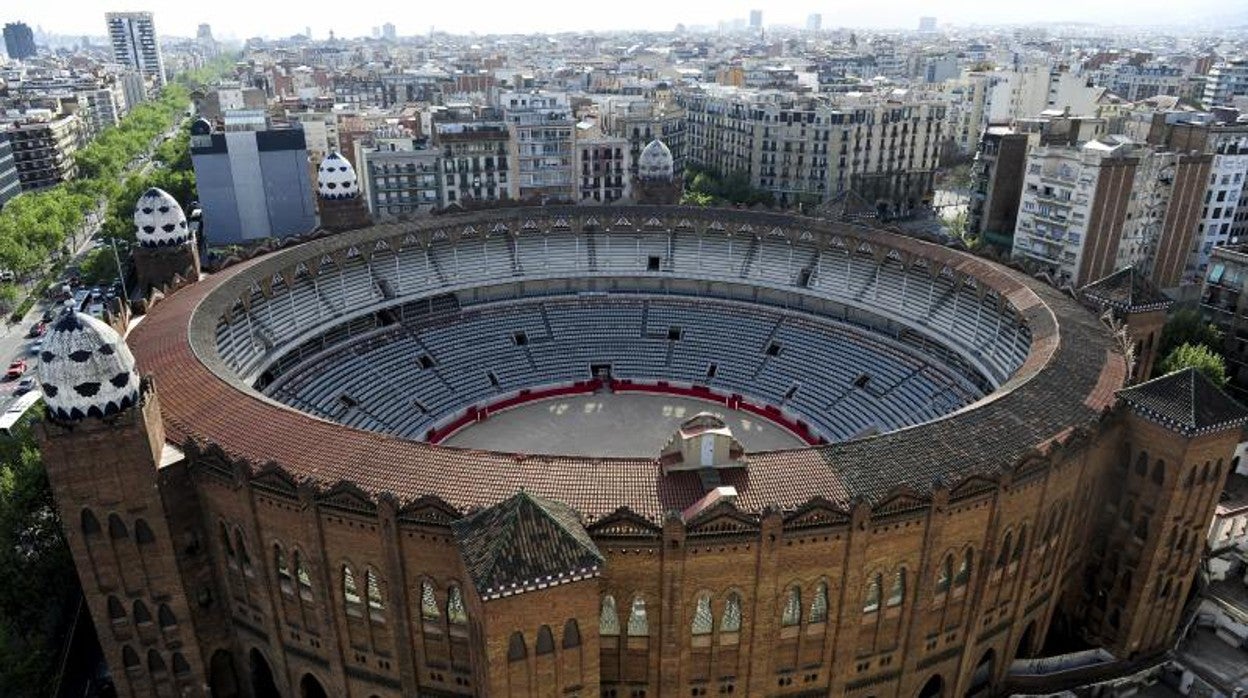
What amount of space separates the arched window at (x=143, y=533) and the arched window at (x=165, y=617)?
3.60 meters

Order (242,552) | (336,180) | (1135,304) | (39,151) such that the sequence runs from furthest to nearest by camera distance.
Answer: (39,151) → (336,180) → (1135,304) → (242,552)

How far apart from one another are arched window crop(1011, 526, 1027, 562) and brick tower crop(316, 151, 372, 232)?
64.5 metres

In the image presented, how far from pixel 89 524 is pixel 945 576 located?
37.7m

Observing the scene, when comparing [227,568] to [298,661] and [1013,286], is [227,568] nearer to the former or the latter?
[298,661]

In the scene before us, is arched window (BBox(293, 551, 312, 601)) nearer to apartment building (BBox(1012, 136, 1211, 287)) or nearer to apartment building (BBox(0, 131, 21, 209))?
apartment building (BBox(1012, 136, 1211, 287))

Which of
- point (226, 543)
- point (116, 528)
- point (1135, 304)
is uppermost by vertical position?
point (1135, 304)

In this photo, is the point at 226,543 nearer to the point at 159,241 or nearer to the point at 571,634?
the point at 571,634

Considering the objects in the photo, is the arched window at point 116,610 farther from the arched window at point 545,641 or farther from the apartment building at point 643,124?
the apartment building at point 643,124

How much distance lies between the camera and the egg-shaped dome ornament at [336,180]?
265 feet

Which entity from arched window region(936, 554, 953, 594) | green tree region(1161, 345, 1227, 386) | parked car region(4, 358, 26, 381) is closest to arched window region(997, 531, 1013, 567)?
arched window region(936, 554, 953, 594)

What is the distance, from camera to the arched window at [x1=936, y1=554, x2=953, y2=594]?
35.9 meters

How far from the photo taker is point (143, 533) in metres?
36.3

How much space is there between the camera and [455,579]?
33.0 metres

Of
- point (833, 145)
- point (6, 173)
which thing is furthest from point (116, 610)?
point (6, 173)
